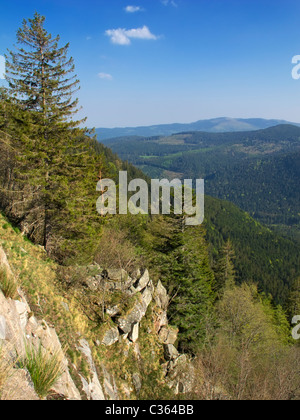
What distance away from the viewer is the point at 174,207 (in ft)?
72.7

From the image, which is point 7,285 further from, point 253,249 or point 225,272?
point 253,249

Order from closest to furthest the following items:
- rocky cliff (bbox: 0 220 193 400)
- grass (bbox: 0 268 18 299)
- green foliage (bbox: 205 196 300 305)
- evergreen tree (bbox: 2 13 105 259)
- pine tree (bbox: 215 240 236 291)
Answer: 1. rocky cliff (bbox: 0 220 193 400)
2. grass (bbox: 0 268 18 299)
3. evergreen tree (bbox: 2 13 105 259)
4. pine tree (bbox: 215 240 236 291)
5. green foliage (bbox: 205 196 300 305)

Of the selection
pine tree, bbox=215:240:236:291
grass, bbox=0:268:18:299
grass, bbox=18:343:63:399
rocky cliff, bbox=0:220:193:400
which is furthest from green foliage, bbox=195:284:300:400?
grass, bbox=0:268:18:299

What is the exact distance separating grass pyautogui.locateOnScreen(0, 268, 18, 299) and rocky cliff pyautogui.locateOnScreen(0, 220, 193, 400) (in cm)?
3

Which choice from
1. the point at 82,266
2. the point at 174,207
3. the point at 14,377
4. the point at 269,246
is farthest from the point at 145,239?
the point at 269,246

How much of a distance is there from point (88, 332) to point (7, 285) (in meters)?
6.72

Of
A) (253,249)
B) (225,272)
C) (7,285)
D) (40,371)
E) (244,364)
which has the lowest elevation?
(253,249)

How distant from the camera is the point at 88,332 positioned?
1141 cm

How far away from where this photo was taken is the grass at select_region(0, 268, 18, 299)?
602 cm

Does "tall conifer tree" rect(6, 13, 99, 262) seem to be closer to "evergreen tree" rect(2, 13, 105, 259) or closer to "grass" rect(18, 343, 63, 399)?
"evergreen tree" rect(2, 13, 105, 259)

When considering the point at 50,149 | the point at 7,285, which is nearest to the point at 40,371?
the point at 7,285

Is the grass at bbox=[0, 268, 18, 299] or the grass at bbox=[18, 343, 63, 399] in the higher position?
the grass at bbox=[0, 268, 18, 299]

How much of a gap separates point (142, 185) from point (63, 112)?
70760mm
